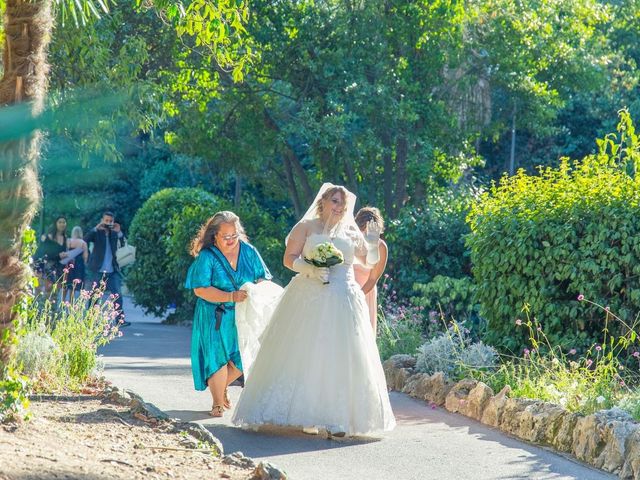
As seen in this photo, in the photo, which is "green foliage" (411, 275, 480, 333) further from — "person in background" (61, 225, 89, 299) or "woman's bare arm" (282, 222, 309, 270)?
"person in background" (61, 225, 89, 299)

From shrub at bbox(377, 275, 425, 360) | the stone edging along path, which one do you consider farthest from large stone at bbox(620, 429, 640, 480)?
shrub at bbox(377, 275, 425, 360)

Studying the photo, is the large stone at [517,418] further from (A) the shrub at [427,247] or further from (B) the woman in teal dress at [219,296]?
(A) the shrub at [427,247]

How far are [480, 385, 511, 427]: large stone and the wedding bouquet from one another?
72.3 inches

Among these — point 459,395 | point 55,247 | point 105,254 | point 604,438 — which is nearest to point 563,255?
point 459,395

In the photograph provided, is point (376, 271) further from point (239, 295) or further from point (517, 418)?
point (517, 418)

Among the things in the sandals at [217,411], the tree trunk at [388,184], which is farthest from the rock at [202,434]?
the tree trunk at [388,184]

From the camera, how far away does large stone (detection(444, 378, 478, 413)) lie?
1098cm

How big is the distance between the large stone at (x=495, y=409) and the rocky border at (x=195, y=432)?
2.54 m

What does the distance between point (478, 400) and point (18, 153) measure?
476 cm

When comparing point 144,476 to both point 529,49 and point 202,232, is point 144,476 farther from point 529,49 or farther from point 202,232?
point 529,49

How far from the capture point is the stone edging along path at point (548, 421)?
27.4ft

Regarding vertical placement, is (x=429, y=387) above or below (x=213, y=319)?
Answer: below

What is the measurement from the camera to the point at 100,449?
757 cm

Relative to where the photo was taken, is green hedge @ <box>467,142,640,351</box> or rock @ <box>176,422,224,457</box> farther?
green hedge @ <box>467,142,640,351</box>
